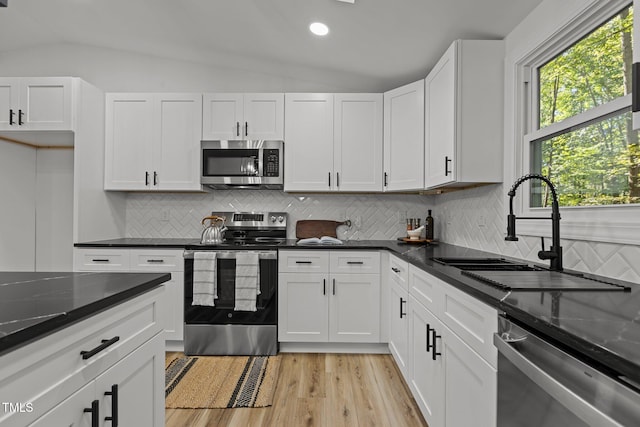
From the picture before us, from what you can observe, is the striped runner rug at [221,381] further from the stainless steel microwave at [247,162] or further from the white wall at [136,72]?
the white wall at [136,72]

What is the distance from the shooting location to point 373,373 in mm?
2604

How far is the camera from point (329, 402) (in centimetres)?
220

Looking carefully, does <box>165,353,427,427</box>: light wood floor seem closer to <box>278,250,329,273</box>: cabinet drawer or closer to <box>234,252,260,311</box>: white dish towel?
<box>234,252,260,311</box>: white dish towel

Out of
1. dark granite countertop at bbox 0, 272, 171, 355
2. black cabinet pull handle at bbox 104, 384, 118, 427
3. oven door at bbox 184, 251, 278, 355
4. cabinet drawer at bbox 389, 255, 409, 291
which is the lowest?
oven door at bbox 184, 251, 278, 355

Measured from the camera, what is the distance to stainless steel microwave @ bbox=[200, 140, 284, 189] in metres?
3.18

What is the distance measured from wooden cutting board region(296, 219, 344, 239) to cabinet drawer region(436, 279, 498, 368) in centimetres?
200

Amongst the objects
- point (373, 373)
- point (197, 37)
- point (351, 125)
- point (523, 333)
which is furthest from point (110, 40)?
point (523, 333)

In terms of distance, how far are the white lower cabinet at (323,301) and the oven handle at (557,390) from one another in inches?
76.9

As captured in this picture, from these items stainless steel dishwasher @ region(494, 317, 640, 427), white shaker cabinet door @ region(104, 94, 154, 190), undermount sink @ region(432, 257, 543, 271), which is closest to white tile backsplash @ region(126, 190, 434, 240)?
white shaker cabinet door @ region(104, 94, 154, 190)

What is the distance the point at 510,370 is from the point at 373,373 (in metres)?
1.77

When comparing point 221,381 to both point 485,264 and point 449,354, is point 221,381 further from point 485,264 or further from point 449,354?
point 485,264

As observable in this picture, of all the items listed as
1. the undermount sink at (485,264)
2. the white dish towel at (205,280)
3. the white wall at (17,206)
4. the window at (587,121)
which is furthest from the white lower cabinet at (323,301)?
the white wall at (17,206)

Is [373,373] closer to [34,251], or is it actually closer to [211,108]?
[211,108]

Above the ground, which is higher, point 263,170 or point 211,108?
point 211,108
